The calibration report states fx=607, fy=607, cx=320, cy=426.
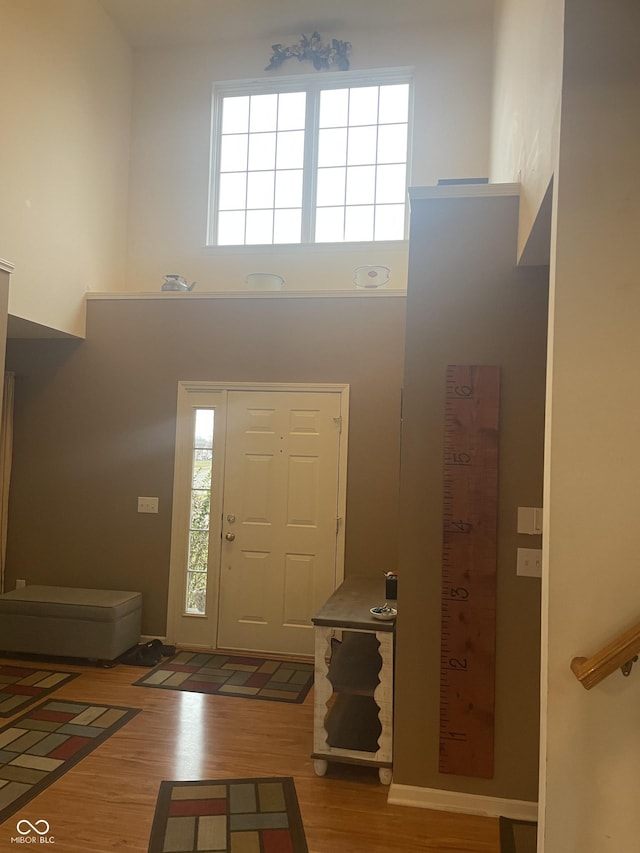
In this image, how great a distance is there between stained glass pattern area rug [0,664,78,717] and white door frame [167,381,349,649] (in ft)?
2.83

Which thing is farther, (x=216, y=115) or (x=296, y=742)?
(x=216, y=115)

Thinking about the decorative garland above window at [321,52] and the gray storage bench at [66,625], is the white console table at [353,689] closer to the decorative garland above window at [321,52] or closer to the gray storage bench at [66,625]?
the gray storage bench at [66,625]

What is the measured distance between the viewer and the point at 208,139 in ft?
18.2

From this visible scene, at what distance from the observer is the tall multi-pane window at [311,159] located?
5.34m

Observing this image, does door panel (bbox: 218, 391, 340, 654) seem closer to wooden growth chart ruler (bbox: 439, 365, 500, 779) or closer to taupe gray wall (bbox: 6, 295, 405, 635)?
taupe gray wall (bbox: 6, 295, 405, 635)

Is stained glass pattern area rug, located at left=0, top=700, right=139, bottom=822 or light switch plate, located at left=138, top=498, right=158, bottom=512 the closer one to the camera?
stained glass pattern area rug, located at left=0, top=700, right=139, bottom=822

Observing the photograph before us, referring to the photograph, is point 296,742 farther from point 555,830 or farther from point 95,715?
point 555,830

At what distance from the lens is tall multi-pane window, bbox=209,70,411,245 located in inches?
210

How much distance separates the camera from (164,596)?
181 inches

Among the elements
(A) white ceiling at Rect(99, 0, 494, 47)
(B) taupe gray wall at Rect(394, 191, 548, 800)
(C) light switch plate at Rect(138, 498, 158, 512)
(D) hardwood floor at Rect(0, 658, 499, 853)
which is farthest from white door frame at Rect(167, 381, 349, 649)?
(A) white ceiling at Rect(99, 0, 494, 47)

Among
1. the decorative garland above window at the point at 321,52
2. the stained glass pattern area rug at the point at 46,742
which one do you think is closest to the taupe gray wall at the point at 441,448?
the stained glass pattern area rug at the point at 46,742

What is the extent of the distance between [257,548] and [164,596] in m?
0.81

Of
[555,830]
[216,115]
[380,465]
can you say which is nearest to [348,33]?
[216,115]

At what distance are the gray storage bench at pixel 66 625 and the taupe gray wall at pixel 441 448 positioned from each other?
2.33 meters
